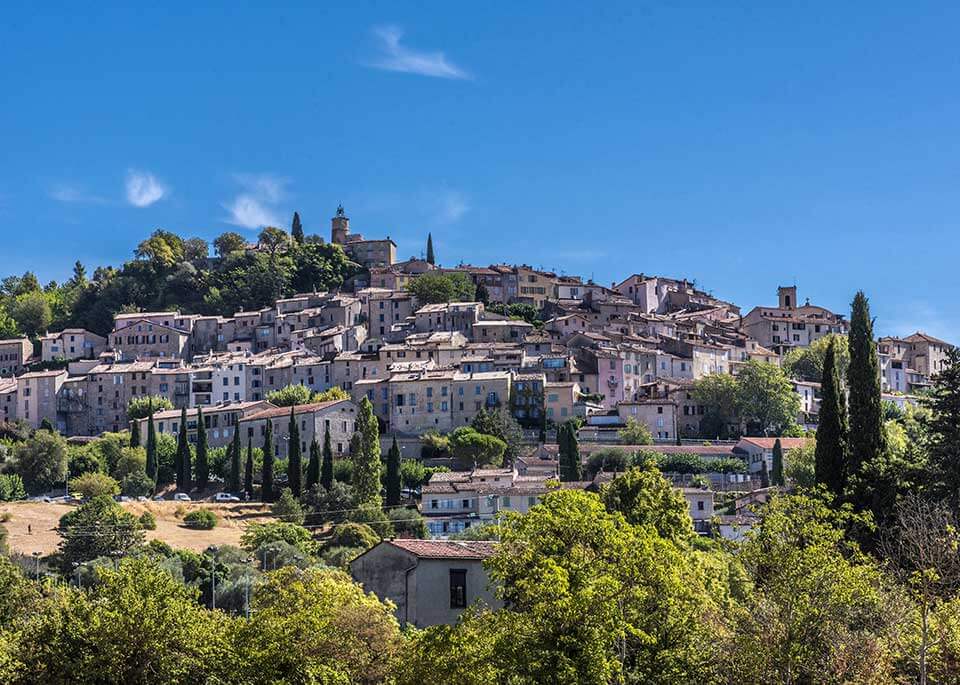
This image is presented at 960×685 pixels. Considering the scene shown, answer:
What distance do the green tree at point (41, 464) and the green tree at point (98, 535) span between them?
25.1m

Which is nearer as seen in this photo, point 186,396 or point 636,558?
point 636,558

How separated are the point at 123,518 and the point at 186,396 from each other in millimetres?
47607

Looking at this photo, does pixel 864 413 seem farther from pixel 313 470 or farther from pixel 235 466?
pixel 235 466

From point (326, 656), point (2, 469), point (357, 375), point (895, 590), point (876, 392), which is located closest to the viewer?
point (895, 590)

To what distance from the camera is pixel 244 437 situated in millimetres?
107312

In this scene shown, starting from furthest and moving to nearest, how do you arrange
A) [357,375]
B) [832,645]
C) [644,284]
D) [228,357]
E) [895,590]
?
1. [644,284]
2. [228,357]
3. [357,375]
4. [895,590]
5. [832,645]

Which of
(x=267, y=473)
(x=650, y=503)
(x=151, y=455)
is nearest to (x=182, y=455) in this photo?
(x=151, y=455)

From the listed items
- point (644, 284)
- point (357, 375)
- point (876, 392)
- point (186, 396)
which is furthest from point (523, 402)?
point (876, 392)

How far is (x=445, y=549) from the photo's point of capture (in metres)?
46.4

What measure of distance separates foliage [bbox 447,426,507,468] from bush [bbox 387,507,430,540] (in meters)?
13.7

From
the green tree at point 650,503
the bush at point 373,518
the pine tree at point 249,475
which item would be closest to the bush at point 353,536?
the bush at point 373,518

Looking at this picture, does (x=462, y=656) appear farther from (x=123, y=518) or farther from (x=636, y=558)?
(x=123, y=518)

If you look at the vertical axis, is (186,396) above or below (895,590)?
above

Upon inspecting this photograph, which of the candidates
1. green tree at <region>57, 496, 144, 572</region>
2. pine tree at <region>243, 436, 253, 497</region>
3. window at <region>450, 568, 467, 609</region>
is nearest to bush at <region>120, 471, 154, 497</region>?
pine tree at <region>243, 436, 253, 497</region>
